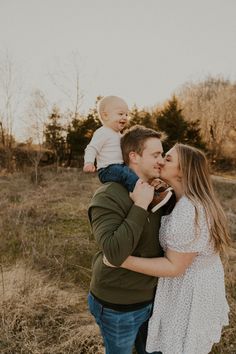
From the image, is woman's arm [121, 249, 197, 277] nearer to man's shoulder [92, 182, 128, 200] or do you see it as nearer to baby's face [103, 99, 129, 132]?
man's shoulder [92, 182, 128, 200]

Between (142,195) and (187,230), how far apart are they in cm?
30

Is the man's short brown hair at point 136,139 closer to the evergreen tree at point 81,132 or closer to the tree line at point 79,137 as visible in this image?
the tree line at point 79,137

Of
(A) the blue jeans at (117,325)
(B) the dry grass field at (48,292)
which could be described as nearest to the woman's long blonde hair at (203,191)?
(A) the blue jeans at (117,325)

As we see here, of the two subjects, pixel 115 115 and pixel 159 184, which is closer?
pixel 159 184

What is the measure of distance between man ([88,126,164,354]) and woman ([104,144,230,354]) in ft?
0.31

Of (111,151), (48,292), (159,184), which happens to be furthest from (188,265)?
(48,292)

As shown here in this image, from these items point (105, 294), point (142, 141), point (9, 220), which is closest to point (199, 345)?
point (105, 294)

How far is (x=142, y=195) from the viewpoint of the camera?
1.84 meters

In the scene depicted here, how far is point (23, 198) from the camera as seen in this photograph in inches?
417

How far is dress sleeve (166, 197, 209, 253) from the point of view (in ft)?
6.04

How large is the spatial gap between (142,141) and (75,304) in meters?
2.62

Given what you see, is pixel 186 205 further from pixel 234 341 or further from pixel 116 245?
pixel 234 341

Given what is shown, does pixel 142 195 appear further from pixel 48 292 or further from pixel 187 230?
pixel 48 292

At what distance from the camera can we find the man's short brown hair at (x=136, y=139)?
2145 mm
